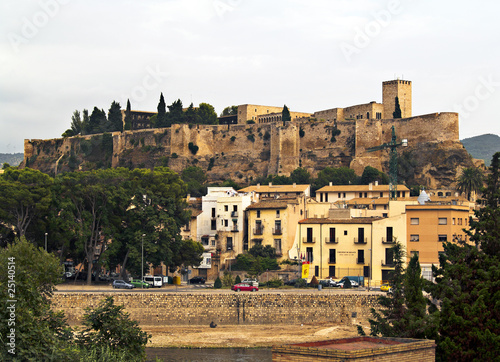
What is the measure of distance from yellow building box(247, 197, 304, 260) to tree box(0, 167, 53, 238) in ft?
58.2

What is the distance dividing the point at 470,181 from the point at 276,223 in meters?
36.4

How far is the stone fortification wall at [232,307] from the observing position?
5341 centimetres

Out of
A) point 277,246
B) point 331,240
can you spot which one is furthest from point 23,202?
point 331,240

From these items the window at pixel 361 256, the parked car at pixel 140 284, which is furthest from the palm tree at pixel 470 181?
the parked car at pixel 140 284

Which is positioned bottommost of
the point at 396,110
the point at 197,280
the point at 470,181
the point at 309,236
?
the point at 197,280

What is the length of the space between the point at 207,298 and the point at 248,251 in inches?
731

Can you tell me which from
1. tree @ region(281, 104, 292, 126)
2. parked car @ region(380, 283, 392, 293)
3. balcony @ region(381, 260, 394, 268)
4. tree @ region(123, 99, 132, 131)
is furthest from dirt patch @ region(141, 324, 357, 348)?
tree @ region(123, 99, 132, 131)

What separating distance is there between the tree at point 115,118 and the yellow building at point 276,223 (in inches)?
2770

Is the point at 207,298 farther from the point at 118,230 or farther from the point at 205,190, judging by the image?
the point at 205,190

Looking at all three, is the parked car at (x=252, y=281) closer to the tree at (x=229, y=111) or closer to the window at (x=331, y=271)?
Answer: the window at (x=331, y=271)

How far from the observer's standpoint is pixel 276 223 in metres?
71.7

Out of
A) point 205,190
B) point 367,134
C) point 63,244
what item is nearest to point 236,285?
point 63,244

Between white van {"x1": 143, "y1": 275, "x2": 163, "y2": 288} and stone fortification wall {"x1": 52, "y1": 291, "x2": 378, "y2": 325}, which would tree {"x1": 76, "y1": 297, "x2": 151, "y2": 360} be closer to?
stone fortification wall {"x1": 52, "y1": 291, "x2": 378, "y2": 325}

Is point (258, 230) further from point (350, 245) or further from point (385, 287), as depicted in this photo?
point (385, 287)
